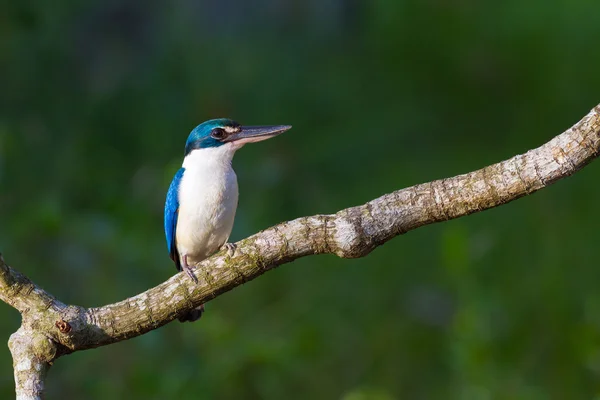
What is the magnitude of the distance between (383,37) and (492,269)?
2395 mm

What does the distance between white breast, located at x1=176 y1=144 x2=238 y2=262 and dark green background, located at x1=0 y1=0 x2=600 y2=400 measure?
0.83 metres

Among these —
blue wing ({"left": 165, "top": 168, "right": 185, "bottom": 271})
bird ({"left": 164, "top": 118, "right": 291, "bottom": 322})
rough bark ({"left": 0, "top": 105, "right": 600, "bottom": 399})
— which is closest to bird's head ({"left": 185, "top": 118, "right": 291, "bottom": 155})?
bird ({"left": 164, "top": 118, "right": 291, "bottom": 322})

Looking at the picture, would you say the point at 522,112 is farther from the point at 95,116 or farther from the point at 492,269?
the point at 95,116

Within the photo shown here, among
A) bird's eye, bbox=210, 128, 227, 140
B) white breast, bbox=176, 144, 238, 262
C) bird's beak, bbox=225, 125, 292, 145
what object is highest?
bird's eye, bbox=210, 128, 227, 140

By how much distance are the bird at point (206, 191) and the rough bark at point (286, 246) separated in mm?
900

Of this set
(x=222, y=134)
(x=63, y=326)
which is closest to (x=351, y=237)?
(x=63, y=326)

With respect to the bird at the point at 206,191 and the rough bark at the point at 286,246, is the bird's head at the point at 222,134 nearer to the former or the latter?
the bird at the point at 206,191

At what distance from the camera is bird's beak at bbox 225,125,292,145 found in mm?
3262

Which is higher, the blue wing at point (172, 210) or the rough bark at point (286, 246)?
the blue wing at point (172, 210)

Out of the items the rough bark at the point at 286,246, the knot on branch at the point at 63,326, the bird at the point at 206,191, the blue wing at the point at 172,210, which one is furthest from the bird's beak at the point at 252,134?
the knot on branch at the point at 63,326

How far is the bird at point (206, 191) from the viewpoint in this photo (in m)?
3.31

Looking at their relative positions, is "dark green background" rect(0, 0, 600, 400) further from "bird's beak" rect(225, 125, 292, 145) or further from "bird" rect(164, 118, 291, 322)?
"bird's beak" rect(225, 125, 292, 145)

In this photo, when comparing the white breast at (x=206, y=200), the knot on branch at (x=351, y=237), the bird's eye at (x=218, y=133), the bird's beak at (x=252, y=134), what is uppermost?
the bird's eye at (x=218, y=133)

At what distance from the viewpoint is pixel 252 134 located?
11.0 ft
